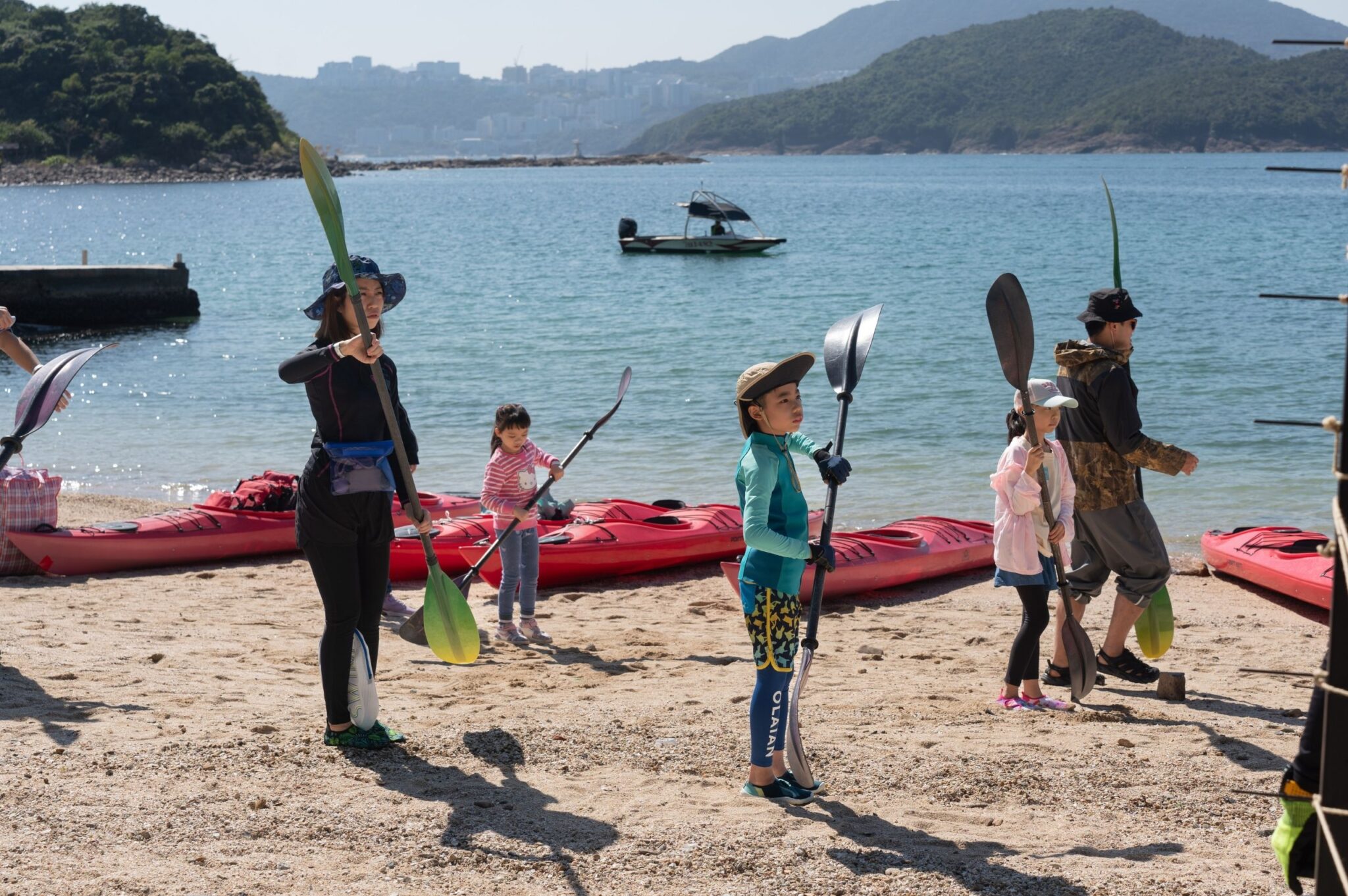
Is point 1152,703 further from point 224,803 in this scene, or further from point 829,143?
point 829,143

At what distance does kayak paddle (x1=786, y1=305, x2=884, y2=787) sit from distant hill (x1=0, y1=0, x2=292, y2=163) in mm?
110349

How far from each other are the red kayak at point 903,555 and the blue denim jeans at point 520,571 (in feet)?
4.07

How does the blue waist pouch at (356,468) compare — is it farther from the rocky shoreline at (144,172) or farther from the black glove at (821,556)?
the rocky shoreline at (144,172)

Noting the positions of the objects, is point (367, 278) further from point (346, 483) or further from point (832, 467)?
point (832, 467)

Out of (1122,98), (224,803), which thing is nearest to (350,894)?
(224,803)

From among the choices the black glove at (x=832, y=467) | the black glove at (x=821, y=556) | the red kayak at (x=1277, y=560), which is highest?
the black glove at (x=832, y=467)

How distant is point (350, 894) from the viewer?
358 cm

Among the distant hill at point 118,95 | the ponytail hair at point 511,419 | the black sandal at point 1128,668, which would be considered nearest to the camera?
the black sandal at point 1128,668

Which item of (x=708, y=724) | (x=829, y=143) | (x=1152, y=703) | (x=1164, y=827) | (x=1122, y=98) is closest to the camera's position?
(x=1164, y=827)

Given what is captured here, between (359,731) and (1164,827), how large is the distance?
8.87 ft

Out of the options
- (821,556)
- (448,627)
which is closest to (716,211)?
(448,627)

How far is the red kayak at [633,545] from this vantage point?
8.28 m

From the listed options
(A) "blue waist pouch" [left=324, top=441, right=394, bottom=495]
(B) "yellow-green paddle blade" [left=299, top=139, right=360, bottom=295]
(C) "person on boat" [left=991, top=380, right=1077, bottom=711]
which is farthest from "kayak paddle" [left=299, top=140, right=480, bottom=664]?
(C) "person on boat" [left=991, top=380, right=1077, bottom=711]

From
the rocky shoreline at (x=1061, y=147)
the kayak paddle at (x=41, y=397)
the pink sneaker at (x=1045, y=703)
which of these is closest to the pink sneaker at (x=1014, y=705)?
the pink sneaker at (x=1045, y=703)
